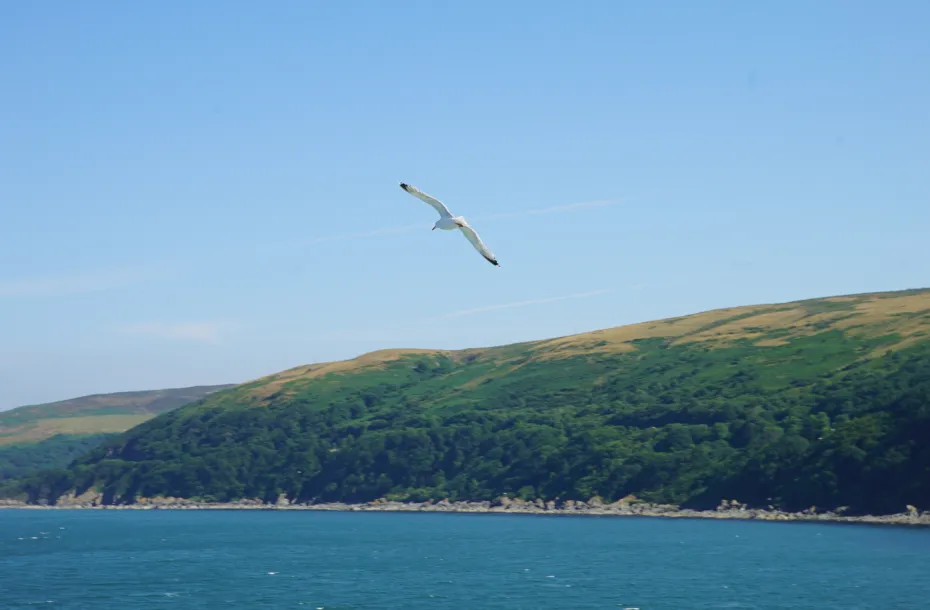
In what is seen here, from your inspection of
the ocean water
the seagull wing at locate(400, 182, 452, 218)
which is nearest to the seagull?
the seagull wing at locate(400, 182, 452, 218)

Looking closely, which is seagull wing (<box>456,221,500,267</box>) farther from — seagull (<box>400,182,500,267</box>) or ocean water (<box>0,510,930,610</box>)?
ocean water (<box>0,510,930,610</box>)

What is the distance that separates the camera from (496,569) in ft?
424

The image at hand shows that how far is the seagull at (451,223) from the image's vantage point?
135ft

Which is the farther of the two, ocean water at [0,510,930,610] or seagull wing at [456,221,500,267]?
ocean water at [0,510,930,610]

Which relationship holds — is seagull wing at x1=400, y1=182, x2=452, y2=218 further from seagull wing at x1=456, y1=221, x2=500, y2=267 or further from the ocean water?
the ocean water

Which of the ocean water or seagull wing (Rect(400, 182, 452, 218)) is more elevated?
seagull wing (Rect(400, 182, 452, 218))

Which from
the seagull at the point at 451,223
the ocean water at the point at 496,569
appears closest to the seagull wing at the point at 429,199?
the seagull at the point at 451,223

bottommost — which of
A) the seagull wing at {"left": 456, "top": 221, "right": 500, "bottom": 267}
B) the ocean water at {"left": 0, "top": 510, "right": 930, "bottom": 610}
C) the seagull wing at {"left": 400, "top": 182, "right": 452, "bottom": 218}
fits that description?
the ocean water at {"left": 0, "top": 510, "right": 930, "bottom": 610}

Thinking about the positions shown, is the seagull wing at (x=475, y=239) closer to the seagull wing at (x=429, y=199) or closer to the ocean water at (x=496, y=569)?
the seagull wing at (x=429, y=199)

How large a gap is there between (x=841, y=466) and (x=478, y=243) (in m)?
163

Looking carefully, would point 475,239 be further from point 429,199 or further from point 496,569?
point 496,569

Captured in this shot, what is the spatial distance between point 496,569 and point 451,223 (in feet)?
307

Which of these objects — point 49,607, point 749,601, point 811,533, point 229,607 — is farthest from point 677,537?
point 49,607

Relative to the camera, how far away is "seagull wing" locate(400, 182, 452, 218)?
1635 inches
